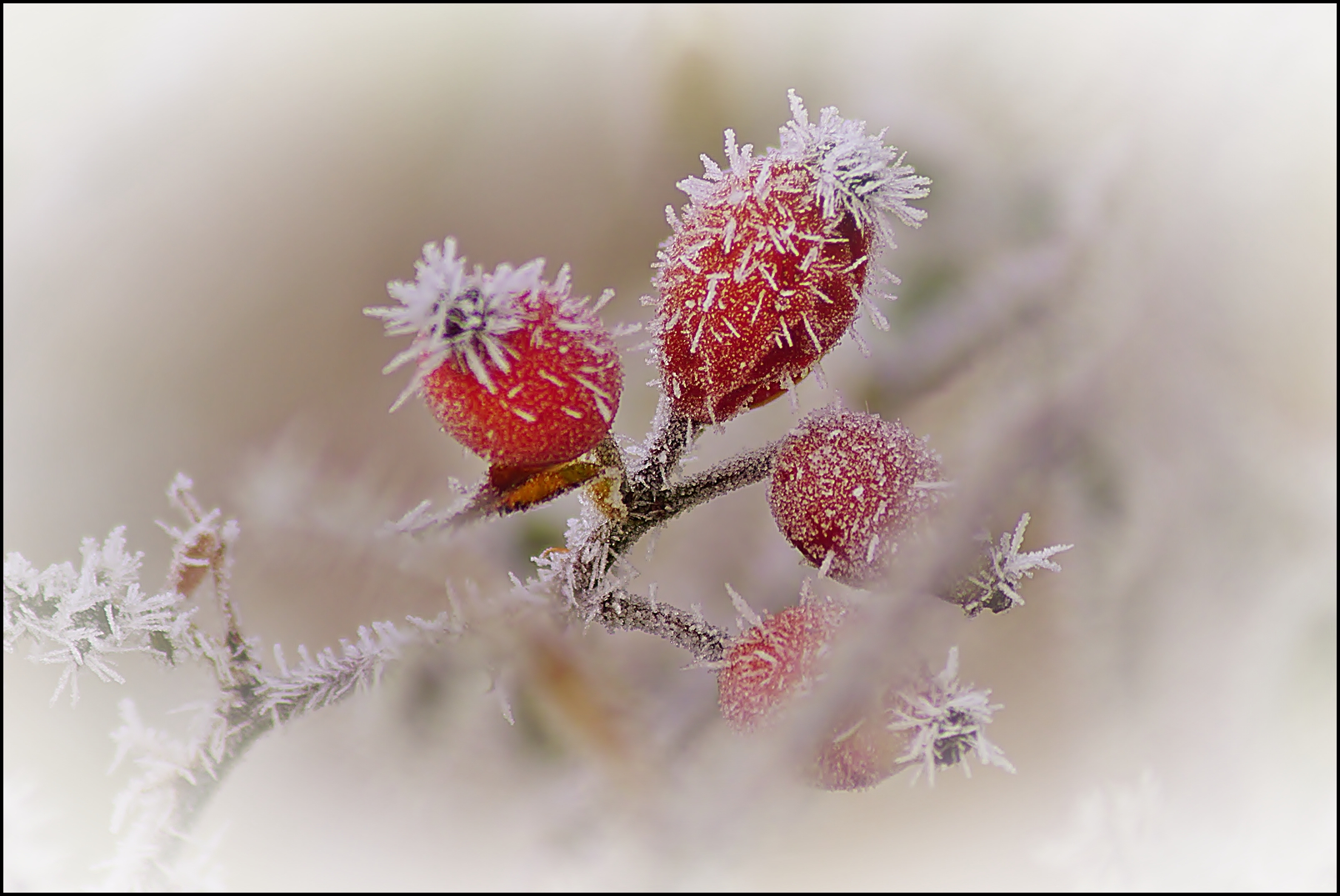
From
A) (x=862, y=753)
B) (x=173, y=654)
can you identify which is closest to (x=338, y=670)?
(x=173, y=654)

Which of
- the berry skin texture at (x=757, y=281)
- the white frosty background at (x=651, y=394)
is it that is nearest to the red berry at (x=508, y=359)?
the berry skin texture at (x=757, y=281)

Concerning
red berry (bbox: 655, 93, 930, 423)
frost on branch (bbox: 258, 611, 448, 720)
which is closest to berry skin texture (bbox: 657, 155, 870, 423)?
red berry (bbox: 655, 93, 930, 423)

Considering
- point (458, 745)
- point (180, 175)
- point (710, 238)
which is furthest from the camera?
point (180, 175)

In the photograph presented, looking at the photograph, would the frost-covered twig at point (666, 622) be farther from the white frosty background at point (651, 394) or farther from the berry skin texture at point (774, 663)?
the white frosty background at point (651, 394)

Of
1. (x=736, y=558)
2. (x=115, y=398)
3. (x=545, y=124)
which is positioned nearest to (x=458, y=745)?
(x=736, y=558)

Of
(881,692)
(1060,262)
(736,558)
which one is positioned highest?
(1060,262)

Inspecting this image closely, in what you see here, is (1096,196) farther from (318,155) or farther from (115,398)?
(115,398)
